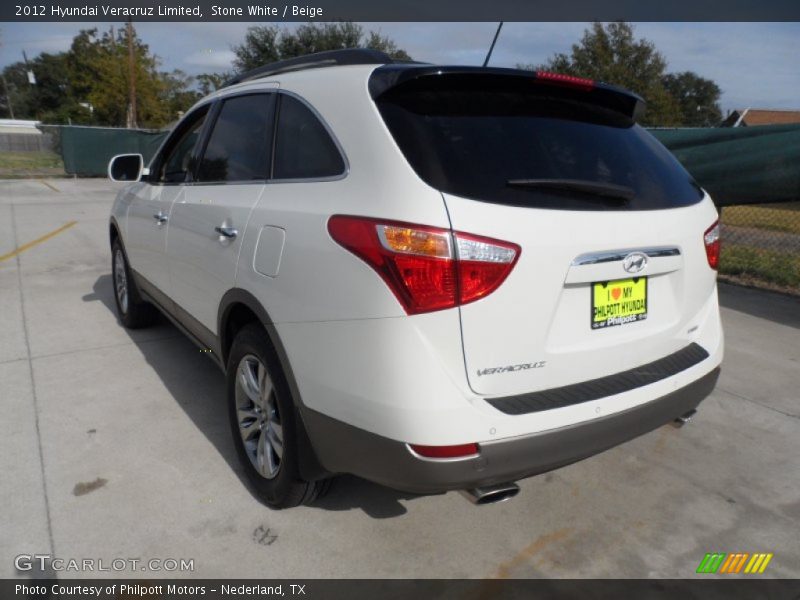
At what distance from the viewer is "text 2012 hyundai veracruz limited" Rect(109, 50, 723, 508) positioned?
2.06m

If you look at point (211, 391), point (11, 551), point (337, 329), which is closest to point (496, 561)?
point (337, 329)

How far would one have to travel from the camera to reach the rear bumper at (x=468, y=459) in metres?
2.10

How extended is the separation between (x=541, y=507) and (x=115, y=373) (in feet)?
9.80

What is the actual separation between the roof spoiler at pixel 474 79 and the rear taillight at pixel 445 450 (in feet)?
4.03

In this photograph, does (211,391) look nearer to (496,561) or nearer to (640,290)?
(496,561)

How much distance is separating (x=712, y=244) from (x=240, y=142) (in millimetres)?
2253

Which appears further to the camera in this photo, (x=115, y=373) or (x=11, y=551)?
(x=115, y=373)

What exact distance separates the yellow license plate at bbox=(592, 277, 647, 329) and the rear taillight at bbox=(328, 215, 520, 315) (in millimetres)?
429

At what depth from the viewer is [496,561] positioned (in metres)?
2.60

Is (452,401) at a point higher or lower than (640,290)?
lower

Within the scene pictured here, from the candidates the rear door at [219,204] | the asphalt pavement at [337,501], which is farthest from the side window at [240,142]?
the asphalt pavement at [337,501]

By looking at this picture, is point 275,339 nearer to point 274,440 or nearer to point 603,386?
point 274,440

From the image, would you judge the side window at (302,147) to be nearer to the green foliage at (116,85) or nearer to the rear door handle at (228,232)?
the rear door handle at (228,232)

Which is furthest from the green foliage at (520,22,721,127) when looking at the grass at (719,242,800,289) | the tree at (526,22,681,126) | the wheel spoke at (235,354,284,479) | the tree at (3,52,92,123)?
the tree at (3,52,92,123)
